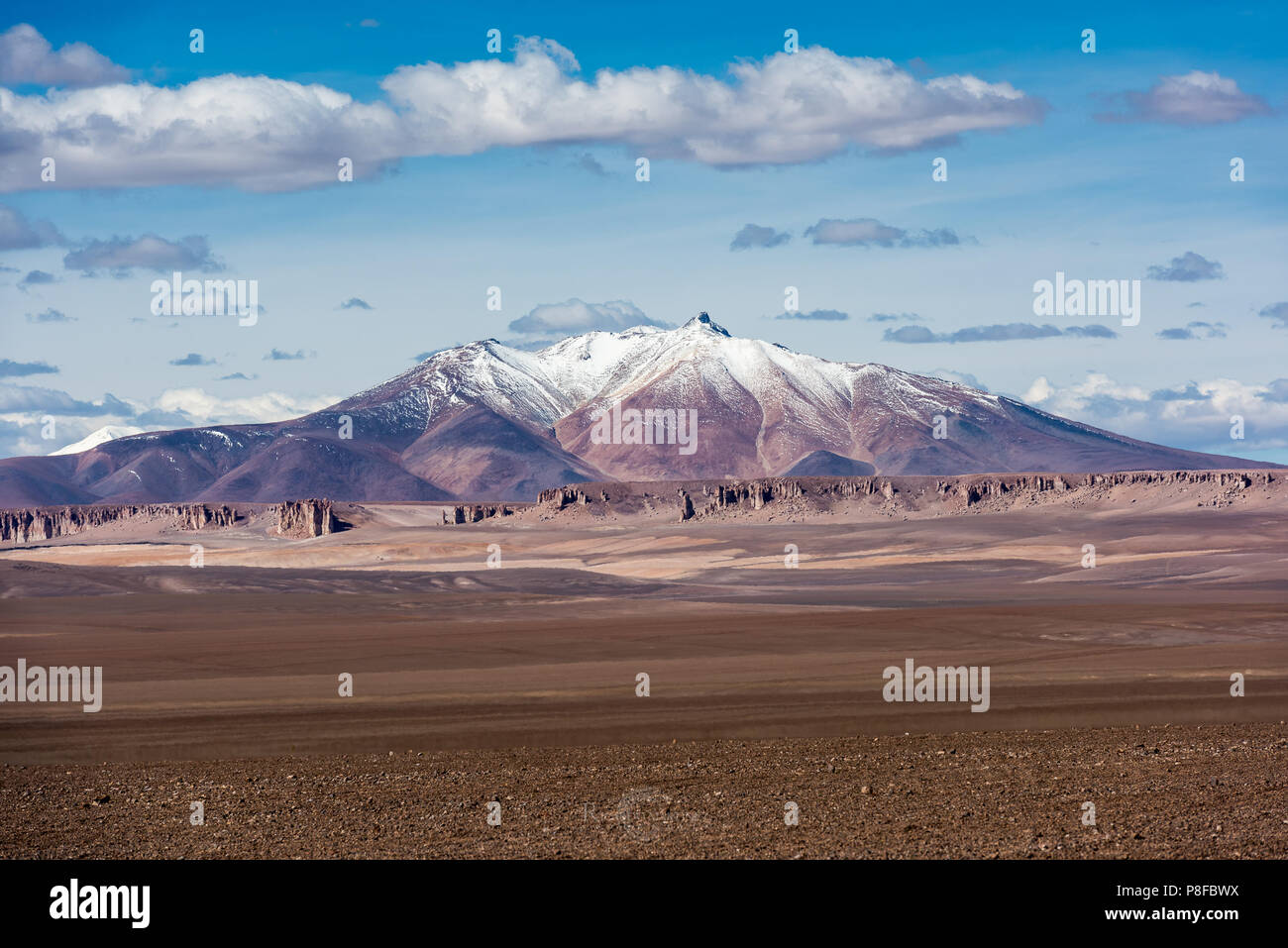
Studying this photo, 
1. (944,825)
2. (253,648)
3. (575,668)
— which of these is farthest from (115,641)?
(944,825)

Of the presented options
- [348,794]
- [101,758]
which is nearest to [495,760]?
[348,794]

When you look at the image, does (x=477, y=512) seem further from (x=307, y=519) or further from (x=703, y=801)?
(x=703, y=801)

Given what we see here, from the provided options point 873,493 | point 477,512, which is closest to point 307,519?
point 477,512

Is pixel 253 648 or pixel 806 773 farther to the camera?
pixel 253 648

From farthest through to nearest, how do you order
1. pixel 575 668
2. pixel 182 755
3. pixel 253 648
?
pixel 253 648, pixel 575 668, pixel 182 755

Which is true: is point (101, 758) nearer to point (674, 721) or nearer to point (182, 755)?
point (182, 755)

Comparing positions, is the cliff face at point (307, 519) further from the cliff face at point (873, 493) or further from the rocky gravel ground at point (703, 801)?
the rocky gravel ground at point (703, 801)

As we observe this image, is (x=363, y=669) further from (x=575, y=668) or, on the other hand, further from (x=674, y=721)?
(x=674, y=721)
